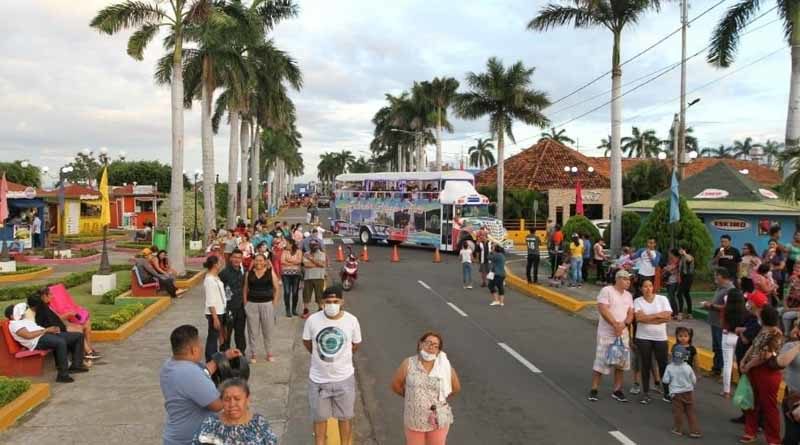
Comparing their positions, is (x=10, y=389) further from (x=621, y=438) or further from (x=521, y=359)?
(x=521, y=359)

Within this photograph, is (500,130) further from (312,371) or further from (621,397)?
(312,371)

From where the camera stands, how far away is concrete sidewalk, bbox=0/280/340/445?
23.5 feet

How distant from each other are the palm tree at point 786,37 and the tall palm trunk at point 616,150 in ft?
10.1

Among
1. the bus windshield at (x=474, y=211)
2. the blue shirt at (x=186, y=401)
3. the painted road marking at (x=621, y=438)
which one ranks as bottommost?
the painted road marking at (x=621, y=438)

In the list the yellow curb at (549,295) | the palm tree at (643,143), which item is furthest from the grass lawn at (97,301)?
the palm tree at (643,143)

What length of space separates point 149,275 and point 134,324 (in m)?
3.79

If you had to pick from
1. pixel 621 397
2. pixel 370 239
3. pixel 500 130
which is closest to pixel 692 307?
pixel 621 397

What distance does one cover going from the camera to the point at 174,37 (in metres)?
21.1

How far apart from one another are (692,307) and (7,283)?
18.4 meters

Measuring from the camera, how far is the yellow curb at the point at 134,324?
11.6 metres

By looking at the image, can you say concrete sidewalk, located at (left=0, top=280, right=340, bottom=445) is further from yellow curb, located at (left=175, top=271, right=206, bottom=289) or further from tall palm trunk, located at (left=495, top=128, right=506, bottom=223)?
tall palm trunk, located at (left=495, top=128, right=506, bottom=223)

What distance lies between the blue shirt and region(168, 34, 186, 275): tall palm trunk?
15.6 meters

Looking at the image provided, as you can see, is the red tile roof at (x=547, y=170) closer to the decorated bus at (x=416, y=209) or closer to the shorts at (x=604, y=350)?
the decorated bus at (x=416, y=209)

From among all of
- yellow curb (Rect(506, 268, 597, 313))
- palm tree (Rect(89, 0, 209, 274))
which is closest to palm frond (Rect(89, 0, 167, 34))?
palm tree (Rect(89, 0, 209, 274))
